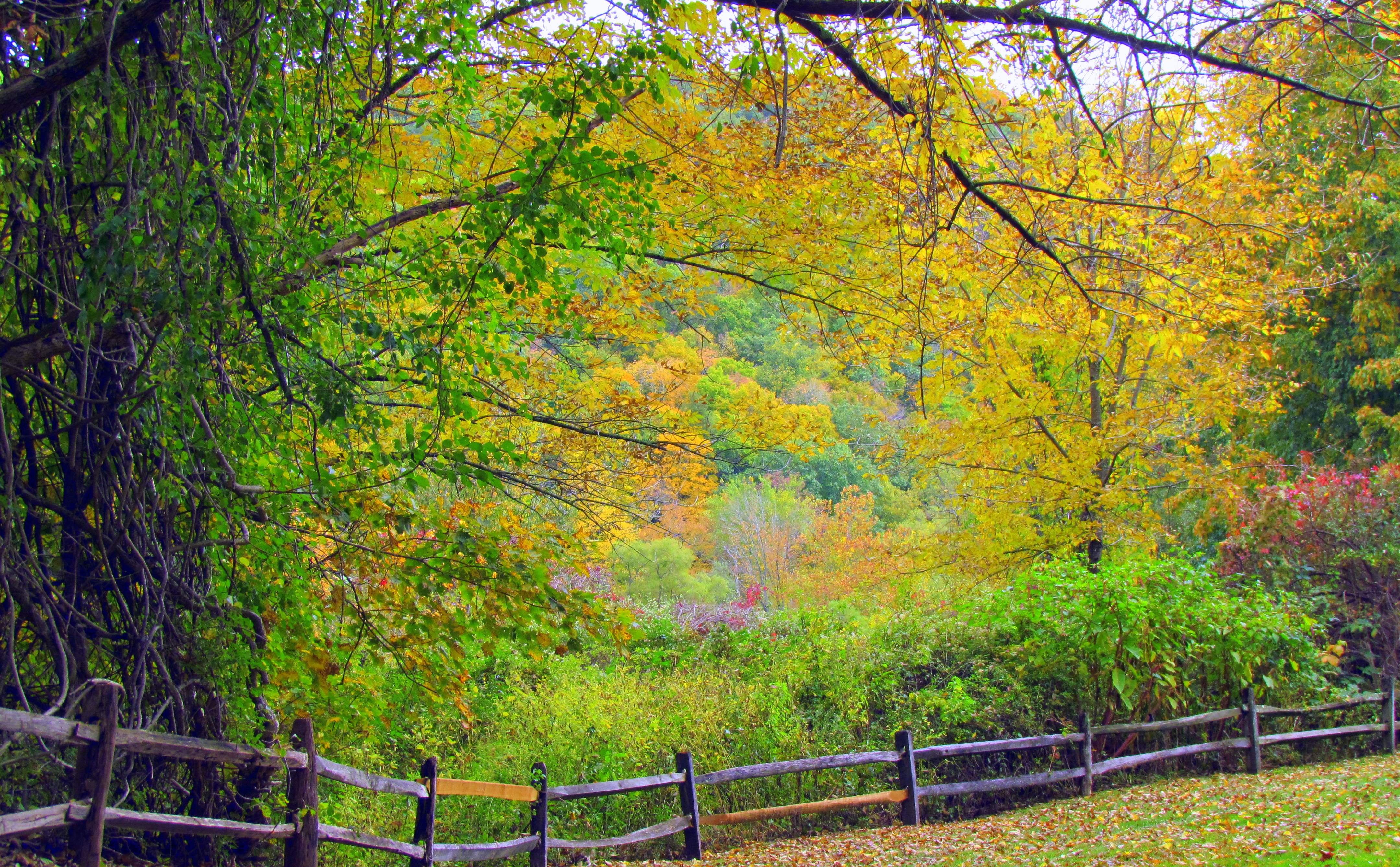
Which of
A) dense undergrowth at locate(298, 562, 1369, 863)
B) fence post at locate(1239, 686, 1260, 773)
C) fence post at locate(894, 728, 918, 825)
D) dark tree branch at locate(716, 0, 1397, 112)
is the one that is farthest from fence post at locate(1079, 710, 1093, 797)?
dark tree branch at locate(716, 0, 1397, 112)

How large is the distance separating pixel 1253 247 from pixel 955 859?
513 cm

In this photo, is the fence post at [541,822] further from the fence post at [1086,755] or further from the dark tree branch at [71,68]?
the fence post at [1086,755]

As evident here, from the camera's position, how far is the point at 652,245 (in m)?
4.59

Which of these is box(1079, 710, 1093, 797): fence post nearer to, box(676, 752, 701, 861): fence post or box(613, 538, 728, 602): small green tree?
box(676, 752, 701, 861): fence post

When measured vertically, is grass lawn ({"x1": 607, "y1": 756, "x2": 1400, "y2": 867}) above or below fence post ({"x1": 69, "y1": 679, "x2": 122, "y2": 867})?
below

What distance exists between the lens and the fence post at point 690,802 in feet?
21.1

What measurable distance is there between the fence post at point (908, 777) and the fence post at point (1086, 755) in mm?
1782

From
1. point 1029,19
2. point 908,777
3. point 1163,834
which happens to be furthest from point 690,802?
point 1029,19

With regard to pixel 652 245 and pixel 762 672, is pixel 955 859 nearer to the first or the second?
pixel 762 672

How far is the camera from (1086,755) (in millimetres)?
8016

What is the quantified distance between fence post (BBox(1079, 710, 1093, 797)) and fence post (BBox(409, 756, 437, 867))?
5.81 m

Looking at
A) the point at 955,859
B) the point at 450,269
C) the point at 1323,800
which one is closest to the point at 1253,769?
the point at 1323,800

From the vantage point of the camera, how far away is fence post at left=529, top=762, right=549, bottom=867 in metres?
5.64

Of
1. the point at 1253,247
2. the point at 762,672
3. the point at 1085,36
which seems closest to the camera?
the point at 1085,36
